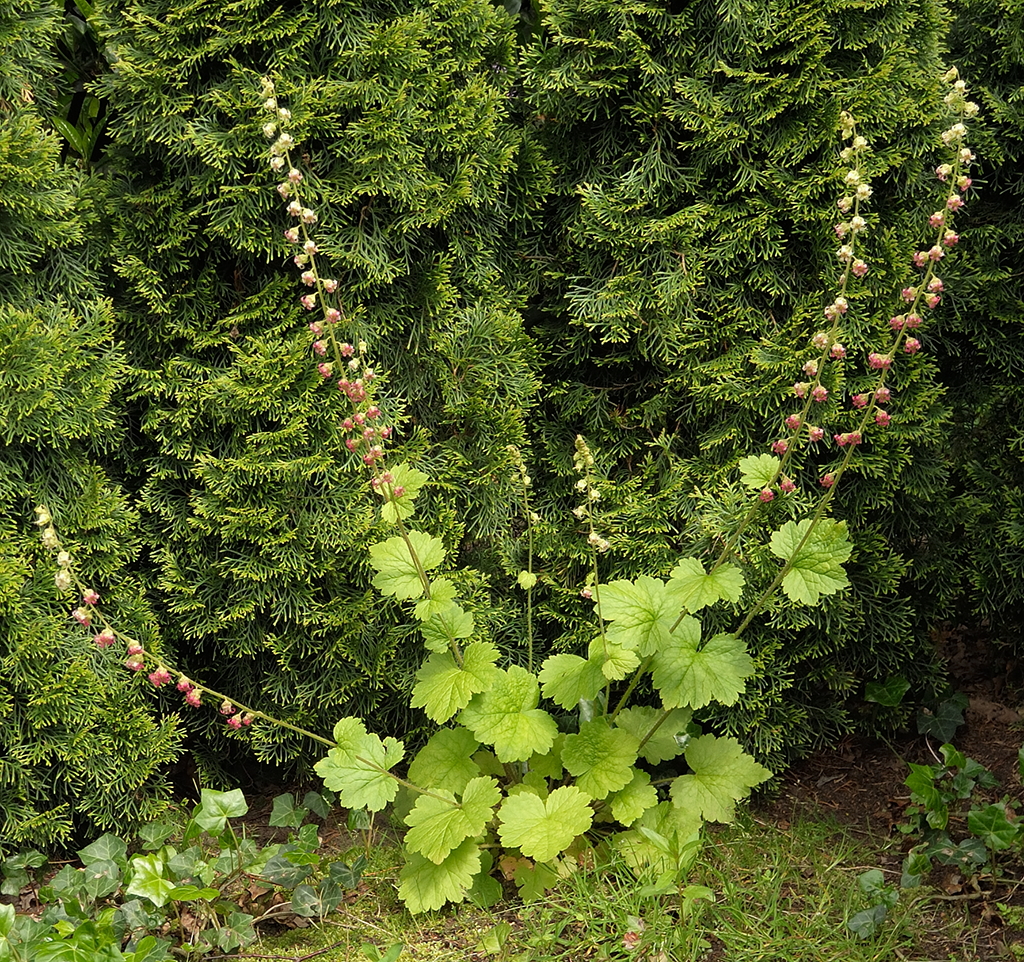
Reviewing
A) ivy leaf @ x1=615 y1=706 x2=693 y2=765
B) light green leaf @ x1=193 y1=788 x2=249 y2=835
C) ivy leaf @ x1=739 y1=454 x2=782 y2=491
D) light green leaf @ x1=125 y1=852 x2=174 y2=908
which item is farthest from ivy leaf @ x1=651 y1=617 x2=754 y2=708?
light green leaf @ x1=125 y1=852 x2=174 y2=908

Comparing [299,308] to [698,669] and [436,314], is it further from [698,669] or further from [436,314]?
[698,669]

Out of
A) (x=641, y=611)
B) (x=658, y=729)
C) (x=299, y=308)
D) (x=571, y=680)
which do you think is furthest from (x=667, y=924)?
(x=299, y=308)

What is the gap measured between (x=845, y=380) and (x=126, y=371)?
6.89ft

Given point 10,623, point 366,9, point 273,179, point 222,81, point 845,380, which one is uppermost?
point 366,9

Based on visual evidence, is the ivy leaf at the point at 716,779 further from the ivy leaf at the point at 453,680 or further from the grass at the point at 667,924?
the ivy leaf at the point at 453,680

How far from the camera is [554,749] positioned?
285 cm

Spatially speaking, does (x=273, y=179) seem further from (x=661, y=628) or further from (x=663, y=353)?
(x=661, y=628)

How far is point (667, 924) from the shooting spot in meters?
2.48

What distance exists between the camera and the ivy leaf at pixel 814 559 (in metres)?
2.43

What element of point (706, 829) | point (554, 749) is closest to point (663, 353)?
point (554, 749)

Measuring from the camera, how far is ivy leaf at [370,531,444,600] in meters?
2.59

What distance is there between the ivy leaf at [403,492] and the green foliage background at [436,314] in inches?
Answer: 15.9

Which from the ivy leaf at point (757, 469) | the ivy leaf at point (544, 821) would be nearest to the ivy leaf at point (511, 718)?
the ivy leaf at point (544, 821)

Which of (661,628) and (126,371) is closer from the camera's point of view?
(661,628)
